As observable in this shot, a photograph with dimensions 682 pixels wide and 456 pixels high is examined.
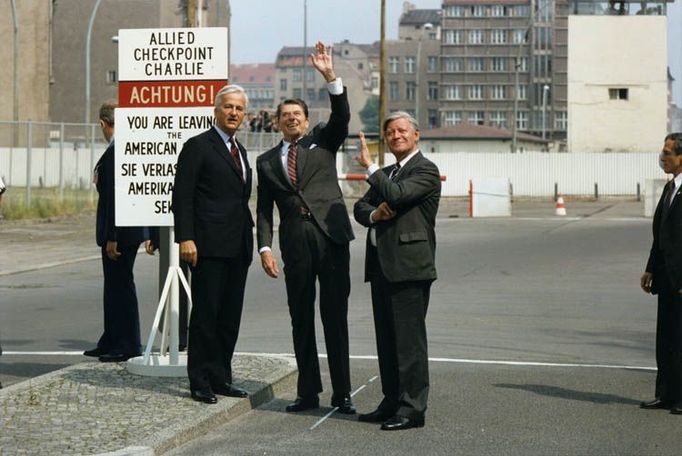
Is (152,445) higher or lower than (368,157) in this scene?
lower

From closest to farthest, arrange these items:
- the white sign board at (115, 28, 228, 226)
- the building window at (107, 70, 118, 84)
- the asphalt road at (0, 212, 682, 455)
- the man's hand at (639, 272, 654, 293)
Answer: the asphalt road at (0, 212, 682, 455), the man's hand at (639, 272, 654, 293), the white sign board at (115, 28, 228, 226), the building window at (107, 70, 118, 84)

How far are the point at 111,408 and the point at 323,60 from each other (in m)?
2.55

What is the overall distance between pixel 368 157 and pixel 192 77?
2523 mm

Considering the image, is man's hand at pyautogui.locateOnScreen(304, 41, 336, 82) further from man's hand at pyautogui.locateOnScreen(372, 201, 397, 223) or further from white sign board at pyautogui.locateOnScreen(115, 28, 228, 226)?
white sign board at pyautogui.locateOnScreen(115, 28, 228, 226)

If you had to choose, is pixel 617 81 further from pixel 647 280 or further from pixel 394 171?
pixel 394 171

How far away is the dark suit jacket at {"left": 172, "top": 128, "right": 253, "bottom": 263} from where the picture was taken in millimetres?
9422

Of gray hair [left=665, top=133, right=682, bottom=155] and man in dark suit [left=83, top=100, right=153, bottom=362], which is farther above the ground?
gray hair [left=665, top=133, right=682, bottom=155]

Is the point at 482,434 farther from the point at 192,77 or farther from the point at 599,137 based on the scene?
the point at 599,137

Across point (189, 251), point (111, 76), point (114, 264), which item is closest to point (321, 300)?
point (189, 251)

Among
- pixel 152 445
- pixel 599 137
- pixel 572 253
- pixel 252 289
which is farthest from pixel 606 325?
pixel 599 137

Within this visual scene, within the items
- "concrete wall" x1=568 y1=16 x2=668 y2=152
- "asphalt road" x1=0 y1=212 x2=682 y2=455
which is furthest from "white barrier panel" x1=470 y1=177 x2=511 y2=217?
"concrete wall" x1=568 y1=16 x2=668 y2=152

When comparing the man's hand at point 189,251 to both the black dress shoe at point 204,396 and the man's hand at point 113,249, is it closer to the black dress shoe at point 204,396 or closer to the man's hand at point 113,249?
the black dress shoe at point 204,396

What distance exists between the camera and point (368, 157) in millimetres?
8641

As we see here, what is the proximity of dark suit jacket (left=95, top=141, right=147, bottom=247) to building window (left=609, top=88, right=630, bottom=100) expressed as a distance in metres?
70.3
